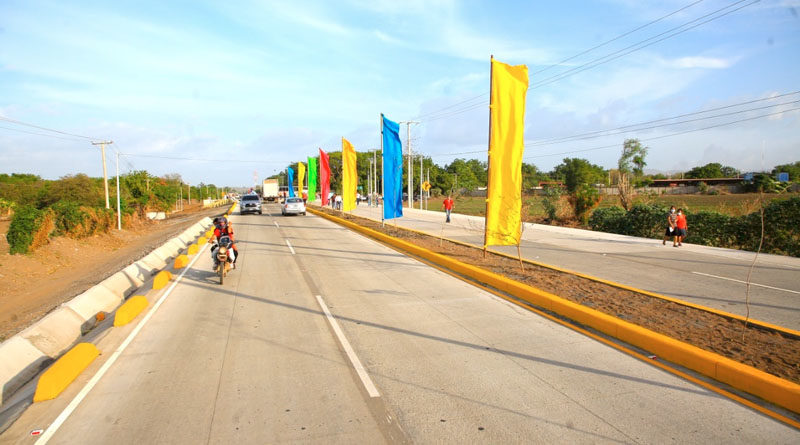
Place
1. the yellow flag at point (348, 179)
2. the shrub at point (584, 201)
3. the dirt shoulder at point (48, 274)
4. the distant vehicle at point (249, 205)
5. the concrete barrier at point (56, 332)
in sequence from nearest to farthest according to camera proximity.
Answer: the concrete barrier at point (56, 332) → the dirt shoulder at point (48, 274) → the yellow flag at point (348, 179) → the shrub at point (584, 201) → the distant vehicle at point (249, 205)

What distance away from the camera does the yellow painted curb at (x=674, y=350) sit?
4.40m

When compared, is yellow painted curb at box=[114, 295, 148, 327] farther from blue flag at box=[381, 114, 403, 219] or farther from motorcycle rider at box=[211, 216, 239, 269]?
blue flag at box=[381, 114, 403, 219]

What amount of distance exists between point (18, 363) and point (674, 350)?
8.53 meters

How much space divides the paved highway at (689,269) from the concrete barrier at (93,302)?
36.1ft

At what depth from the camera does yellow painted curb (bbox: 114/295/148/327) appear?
727 cm

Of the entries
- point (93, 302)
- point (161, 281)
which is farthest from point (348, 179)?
point (93, 302)

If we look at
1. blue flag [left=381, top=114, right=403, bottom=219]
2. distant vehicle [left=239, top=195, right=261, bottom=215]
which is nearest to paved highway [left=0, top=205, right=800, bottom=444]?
blue flag [left=381, top=114, right=403, bottom=219]

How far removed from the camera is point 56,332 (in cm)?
711

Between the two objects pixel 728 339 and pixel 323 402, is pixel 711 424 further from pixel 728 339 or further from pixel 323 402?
pixel 323 402

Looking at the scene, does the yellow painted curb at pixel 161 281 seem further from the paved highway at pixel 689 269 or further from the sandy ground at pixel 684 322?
the paved highway at pixel 689 269

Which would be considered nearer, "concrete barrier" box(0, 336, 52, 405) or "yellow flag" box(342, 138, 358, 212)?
"concrete barrier" box(0, 336, 52, 405)

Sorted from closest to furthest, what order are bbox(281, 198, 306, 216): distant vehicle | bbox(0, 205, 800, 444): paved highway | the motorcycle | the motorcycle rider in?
bbox(0, 205, 800, 444): paved highway → the motorcycle → the motorcycle rider → bbox(281, 198, 306, 216): distant vehicle

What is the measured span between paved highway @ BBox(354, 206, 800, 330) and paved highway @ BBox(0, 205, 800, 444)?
3.87 m

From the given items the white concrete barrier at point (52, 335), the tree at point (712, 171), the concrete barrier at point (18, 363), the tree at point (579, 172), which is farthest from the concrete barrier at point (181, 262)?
Result: the tree at point (712, 171)
